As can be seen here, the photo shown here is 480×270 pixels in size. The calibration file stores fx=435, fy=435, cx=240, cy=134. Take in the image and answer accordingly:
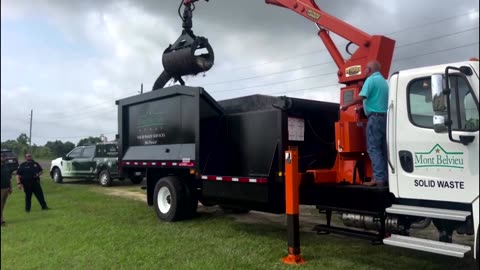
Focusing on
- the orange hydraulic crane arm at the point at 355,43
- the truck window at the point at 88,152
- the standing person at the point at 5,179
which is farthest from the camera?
the truck window at the point at 88,152

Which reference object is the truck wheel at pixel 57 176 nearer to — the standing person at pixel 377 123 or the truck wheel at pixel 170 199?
the truck wheel at pixel 170 199

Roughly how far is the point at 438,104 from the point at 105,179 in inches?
624

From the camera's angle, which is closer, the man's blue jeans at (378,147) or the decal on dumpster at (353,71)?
the man's blue jeans at (378,147)

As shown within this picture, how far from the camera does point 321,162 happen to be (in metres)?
7.29

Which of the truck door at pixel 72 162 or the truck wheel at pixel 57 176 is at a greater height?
the truck door at pixel 72 162

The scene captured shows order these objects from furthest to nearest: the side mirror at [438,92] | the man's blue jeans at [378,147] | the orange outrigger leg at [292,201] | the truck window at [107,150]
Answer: the truck window at [107,150]
the orange outrigger leg at [292,201]
the man's blue jeans at [378,147]
the side mirror at [438,92]

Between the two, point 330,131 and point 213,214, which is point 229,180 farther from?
point 213,214

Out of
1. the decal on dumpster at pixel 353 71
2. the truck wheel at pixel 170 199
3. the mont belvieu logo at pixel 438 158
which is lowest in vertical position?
the truck wheel at pixel 170 199

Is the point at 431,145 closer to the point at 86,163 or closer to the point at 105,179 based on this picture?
the point at 105,179

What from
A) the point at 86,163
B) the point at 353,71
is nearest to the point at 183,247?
the point at 353,71

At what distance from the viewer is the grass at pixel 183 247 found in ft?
18.9

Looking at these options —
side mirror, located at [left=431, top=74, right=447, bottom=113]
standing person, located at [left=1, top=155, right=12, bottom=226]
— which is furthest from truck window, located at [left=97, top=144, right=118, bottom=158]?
standing person, located at [left=1, top=155, right=12, bottom=226]

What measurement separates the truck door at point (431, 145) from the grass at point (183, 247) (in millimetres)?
1468

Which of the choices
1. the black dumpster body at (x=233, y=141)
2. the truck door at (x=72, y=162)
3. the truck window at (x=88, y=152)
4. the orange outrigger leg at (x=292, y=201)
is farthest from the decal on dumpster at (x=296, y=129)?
the truck door at (x=72, y=162)
